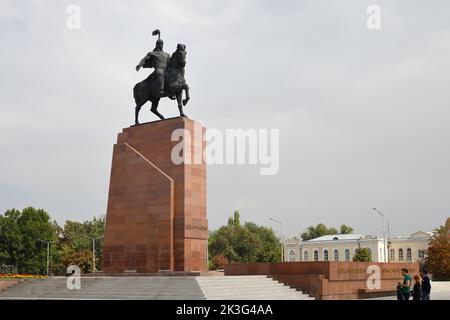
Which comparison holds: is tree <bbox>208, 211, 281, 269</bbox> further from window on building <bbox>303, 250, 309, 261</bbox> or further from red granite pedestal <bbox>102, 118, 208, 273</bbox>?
red granite pedestal <bbox>102, 118, 208, 273</bbox>

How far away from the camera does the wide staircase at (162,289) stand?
62.3 feet

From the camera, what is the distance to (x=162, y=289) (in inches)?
770

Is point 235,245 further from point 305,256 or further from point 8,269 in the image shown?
point 8,269

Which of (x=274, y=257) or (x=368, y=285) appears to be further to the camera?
(x=274, y=257)

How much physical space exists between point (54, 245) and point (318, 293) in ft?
161

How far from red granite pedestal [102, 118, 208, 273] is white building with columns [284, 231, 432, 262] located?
60217mm

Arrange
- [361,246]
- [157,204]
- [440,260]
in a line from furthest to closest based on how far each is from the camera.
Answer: [361,246] < [440,260] < [157,204]

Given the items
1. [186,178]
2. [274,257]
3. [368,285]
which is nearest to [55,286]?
[186,178]

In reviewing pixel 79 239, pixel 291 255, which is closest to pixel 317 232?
pixel 291 255

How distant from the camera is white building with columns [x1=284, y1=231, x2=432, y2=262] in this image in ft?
267

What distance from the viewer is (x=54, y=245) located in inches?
2584

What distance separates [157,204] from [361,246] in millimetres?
63262
